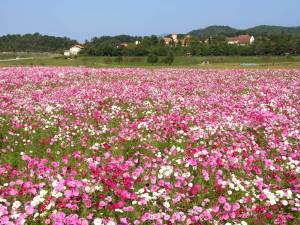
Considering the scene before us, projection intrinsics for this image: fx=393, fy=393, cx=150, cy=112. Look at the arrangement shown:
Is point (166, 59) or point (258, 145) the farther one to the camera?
point (166, 59)

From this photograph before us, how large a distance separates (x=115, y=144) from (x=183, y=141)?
1.40 meters

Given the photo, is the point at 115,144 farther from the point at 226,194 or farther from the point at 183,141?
the point at 226,194

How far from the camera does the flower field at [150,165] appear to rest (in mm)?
4477

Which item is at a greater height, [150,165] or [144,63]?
[150,165]

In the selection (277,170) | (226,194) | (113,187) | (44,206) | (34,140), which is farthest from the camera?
(34,140)

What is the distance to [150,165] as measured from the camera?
5.87 metres

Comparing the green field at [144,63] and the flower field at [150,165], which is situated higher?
the flower field at [150,165]

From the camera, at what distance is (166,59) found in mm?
79625

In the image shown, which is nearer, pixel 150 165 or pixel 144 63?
pixel 150 165

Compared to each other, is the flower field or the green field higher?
the flower field

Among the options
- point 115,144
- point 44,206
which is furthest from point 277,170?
point 44,206

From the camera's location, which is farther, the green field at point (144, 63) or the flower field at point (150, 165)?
the green field at point (144, 63)

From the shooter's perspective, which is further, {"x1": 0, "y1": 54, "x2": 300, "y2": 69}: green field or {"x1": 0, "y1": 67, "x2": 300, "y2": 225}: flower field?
{"x1": 0, "y1": 54, "x2": 300, "y2": 69}: green field

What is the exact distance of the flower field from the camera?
176 inches
